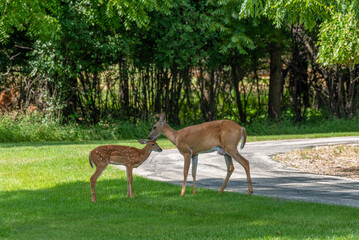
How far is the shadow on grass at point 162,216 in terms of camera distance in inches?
292

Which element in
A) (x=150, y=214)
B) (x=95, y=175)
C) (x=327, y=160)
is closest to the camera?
(x=150, y=214)

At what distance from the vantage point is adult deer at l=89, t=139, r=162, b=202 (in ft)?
30.8

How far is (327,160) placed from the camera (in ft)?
51.3

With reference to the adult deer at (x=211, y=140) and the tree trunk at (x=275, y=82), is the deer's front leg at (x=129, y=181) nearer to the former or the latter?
the adult deer at (x=211, y=140)

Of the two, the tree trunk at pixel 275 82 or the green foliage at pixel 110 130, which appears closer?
the green foliage at pixel 110 130

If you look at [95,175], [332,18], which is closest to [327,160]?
[332,18]

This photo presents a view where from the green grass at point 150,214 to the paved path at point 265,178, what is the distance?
0.81 metres

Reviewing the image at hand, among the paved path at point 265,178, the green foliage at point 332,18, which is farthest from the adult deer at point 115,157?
the green foliage at point 332,18

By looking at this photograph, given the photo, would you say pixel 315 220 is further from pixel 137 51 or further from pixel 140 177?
pixel 137 51

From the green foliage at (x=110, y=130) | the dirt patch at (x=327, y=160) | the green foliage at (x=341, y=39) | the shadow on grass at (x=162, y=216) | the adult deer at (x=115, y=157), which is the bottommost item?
the shadow on grass at (x=162, y=216)

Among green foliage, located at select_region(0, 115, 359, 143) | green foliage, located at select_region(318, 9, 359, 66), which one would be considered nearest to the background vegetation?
green foliage, located at select_region(0, 115, 359, 143)

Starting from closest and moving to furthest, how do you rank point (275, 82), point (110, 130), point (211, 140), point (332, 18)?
point (211, 140) → point (332, 18) → point (110, 130) → point (275, 82)

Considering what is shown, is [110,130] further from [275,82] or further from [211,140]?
[211,140]

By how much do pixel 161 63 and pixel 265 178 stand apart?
1184 cm
